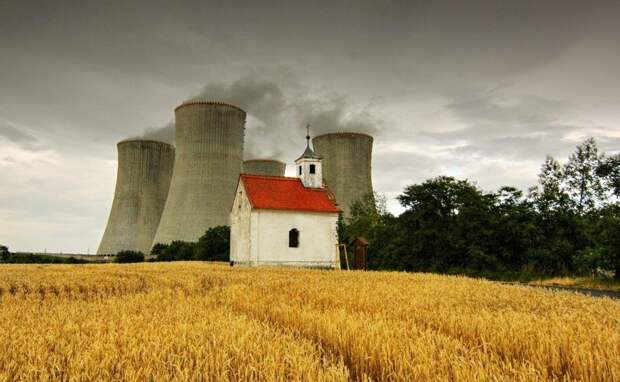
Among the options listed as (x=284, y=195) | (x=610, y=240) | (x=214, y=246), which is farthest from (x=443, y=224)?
(x=214, y=246)

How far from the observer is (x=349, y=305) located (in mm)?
6840

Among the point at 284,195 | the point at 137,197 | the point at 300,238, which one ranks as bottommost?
the point at 300,238

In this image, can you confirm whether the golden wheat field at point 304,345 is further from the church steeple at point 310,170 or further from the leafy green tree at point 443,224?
the church steeple at point 310,170

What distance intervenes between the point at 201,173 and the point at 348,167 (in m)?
16.1

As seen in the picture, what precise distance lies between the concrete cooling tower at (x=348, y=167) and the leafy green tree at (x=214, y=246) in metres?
14.6

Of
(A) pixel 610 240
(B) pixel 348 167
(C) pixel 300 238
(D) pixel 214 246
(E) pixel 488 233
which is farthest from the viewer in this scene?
(B) pixel 348 167

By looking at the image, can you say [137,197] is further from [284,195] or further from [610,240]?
[610,240]

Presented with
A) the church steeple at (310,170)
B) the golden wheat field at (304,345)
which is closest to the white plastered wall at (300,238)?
the church steeple at (310,170)

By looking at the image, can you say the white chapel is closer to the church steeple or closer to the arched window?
the arched window

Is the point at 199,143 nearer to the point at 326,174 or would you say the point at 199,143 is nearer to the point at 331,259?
the point at 326,174

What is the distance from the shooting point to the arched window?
35650mm

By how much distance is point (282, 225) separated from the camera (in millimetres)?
35156

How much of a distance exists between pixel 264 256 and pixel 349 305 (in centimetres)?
2811

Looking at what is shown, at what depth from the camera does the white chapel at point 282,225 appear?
1361 inches
